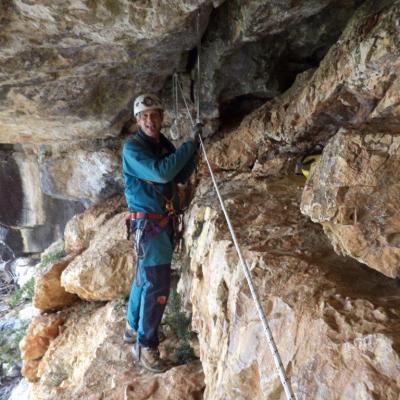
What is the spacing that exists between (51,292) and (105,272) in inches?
81.0

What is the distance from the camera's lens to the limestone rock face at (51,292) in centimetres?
702

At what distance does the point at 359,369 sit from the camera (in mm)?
1588

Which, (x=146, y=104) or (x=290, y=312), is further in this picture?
(x=146, y=104)

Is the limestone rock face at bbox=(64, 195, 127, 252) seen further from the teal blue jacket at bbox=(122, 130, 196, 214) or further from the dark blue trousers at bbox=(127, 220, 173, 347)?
the dark blue trousers at bbox=(127, 220, 173, 347)

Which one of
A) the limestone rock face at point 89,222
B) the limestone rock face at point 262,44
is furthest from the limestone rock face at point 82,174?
the limestone rock face at point 262,44

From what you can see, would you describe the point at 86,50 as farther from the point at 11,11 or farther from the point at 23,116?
the point at 23,116

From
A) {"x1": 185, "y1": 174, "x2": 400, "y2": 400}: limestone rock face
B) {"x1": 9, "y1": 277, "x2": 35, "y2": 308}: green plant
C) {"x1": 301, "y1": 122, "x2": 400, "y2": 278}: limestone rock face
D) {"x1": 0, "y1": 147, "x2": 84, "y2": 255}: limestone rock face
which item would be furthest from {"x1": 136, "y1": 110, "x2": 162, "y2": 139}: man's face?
{"x1": 9, "y1": 277, "x2": 35, "y2": 308}: green plant

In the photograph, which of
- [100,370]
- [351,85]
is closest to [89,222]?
[100,370]

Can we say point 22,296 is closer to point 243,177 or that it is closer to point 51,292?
point 51,292

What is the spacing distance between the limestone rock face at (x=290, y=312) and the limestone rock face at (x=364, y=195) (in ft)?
0.81

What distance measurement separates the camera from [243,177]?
4516 mm

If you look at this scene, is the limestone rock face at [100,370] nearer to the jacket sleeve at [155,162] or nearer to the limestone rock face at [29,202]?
the jacket sleeve at [155,162]

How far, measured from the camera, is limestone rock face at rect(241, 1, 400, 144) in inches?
113

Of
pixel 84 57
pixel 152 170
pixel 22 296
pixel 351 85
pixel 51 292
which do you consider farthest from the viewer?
pixel 22 296
